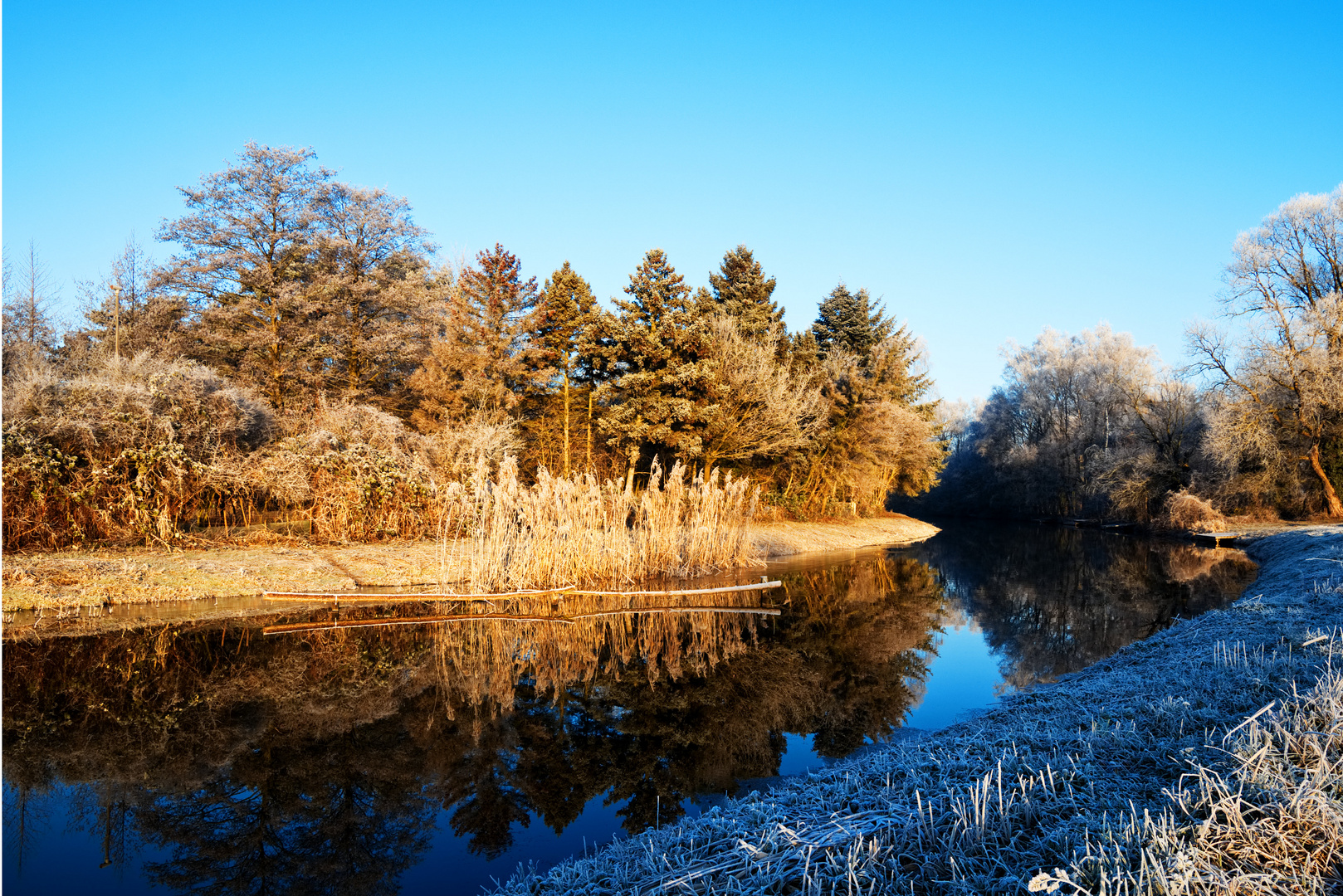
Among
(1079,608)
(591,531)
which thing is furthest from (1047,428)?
(591,531)

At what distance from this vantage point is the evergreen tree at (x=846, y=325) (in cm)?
3584

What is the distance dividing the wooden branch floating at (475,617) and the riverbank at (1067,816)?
275 inches

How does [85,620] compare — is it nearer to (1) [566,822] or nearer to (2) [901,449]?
(1) [566,822]

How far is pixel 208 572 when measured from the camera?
12.0m

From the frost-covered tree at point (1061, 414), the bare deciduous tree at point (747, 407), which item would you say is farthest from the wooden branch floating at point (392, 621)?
the frost-covered tree at point (1061, 414)

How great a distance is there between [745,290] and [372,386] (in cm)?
1659

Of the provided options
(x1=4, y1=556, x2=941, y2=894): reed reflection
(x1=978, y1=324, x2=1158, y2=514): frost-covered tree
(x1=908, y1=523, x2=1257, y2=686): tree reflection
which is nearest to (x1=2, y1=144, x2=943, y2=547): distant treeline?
(x1=4, y1=556, x2=941, y2=894): reed reflection

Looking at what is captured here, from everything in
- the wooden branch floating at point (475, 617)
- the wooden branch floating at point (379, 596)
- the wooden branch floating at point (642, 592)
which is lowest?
the wooden branch floating at point (475, 617)

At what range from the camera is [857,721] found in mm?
7121

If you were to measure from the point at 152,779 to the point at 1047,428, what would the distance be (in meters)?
49.0

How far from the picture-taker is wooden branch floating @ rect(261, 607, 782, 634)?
10.1 meters

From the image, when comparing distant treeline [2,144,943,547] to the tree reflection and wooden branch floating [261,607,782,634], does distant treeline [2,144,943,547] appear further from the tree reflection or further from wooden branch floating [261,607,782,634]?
the tree reflection

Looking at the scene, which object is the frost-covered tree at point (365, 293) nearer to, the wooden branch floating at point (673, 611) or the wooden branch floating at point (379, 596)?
the wooden branch floating at point (379, 596)

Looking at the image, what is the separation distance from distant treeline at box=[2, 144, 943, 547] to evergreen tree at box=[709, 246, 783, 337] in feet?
0.38
